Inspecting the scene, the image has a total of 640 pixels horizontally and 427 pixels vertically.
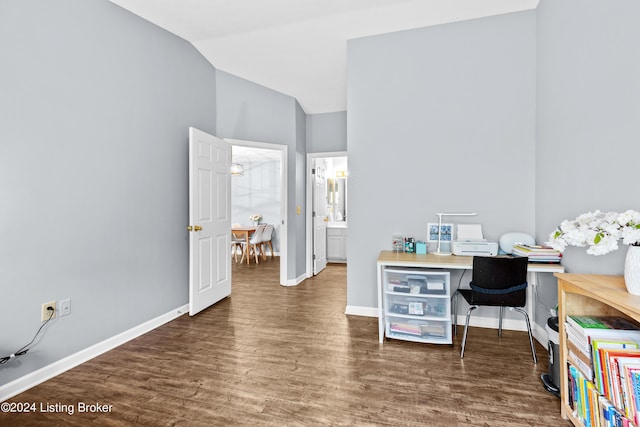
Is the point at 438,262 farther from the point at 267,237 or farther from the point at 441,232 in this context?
the point at 267,237

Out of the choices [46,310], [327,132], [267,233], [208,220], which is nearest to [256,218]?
[267,233]

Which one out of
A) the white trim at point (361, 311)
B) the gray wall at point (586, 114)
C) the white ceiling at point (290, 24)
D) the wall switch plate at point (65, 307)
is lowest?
the white trim at point (361, 311)

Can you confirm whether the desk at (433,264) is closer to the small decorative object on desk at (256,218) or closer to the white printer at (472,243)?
the white printer at (472,243)

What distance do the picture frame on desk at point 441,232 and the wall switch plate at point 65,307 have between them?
118 inches

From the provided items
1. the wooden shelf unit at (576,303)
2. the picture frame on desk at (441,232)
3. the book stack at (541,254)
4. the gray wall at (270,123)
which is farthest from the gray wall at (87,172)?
the book stack at (541,254)

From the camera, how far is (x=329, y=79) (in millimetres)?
3775

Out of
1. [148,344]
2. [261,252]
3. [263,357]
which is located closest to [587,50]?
[263,357]

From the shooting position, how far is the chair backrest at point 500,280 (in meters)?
2.13

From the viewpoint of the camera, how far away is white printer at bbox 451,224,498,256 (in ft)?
8.42

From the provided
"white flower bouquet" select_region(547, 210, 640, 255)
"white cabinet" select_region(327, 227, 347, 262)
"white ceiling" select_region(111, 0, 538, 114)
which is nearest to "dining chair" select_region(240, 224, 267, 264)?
"white cabinet" select_region(327, 227, 347, 262)

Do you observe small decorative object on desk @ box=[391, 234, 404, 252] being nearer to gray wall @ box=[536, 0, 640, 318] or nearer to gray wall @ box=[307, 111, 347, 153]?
gray wall @ box=[536, 0, 640, 318]

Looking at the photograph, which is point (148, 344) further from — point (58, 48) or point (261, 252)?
point (261, 252)

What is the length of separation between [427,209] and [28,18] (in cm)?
334

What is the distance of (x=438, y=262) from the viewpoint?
2398mm
